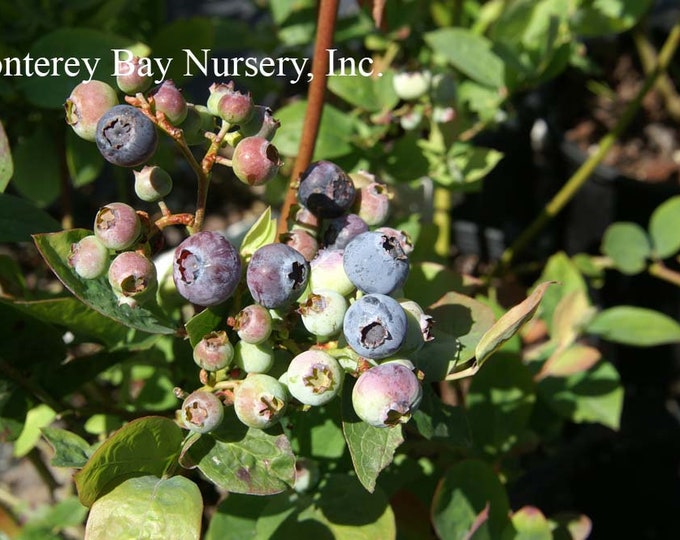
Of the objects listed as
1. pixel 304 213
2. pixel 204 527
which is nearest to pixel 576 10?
pixel 304 213

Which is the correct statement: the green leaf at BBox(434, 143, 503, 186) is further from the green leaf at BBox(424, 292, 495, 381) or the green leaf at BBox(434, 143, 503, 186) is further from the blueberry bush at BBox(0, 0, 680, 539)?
the green leaf at BBox(424, 292, 495, 381)

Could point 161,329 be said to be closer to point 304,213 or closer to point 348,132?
point 304,213

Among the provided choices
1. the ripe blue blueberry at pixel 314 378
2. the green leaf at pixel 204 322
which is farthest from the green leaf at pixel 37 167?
Result: the ripe blue blueberry at pixel 314 378

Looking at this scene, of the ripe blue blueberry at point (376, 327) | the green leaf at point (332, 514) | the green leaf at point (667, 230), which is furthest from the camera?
the green leaf at point (667, 230)

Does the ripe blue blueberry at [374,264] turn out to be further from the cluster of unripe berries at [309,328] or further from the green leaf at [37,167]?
the green leaf at [37,167]

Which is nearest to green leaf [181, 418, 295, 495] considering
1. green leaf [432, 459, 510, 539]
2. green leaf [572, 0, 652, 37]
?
green leaf [432, 459, 510, 539]

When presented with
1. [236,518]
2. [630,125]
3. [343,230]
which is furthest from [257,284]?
A: [630,125]
